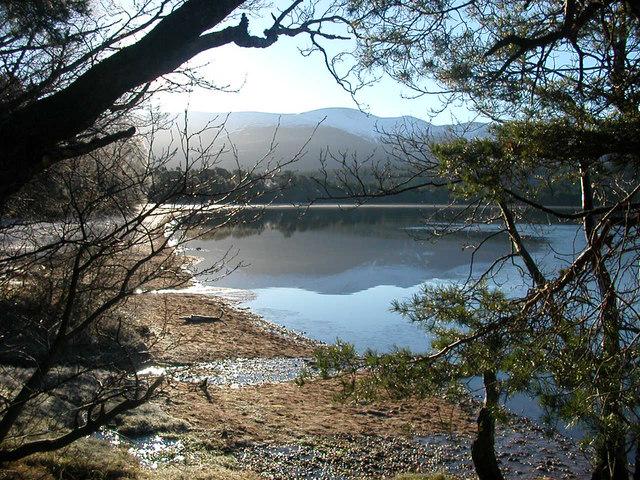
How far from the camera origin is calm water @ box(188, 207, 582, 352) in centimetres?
1348

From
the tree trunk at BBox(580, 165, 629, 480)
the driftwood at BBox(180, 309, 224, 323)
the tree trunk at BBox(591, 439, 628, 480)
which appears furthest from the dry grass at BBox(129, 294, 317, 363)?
the tree trunk at BBox(580, 165, 629, 480)

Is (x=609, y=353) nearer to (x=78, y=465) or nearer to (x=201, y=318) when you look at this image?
(x=78, y=465)

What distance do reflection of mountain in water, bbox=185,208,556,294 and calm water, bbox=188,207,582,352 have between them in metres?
0.04

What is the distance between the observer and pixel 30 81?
3873 millimetres

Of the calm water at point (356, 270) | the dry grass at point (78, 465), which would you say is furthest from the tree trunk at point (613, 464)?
the dry grass at point (78, 465)

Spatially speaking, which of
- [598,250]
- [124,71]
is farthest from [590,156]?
[124,71]

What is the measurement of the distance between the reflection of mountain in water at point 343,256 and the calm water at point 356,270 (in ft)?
0.13

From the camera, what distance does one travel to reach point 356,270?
2438 centimetres

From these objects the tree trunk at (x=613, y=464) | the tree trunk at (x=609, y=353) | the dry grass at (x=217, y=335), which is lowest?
the dry grass at (x=217, y=335)

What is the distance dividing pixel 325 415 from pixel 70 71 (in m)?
6.75

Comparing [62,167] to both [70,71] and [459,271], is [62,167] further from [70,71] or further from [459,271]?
[459,271]

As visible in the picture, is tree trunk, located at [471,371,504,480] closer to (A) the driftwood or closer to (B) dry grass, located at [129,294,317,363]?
(B) dry grass, located at [129,294,317,363]

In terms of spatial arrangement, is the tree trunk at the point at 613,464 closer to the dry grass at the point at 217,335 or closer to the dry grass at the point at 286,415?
the dry grass at the point at 286,415

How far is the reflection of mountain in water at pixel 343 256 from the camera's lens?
2192 cm
